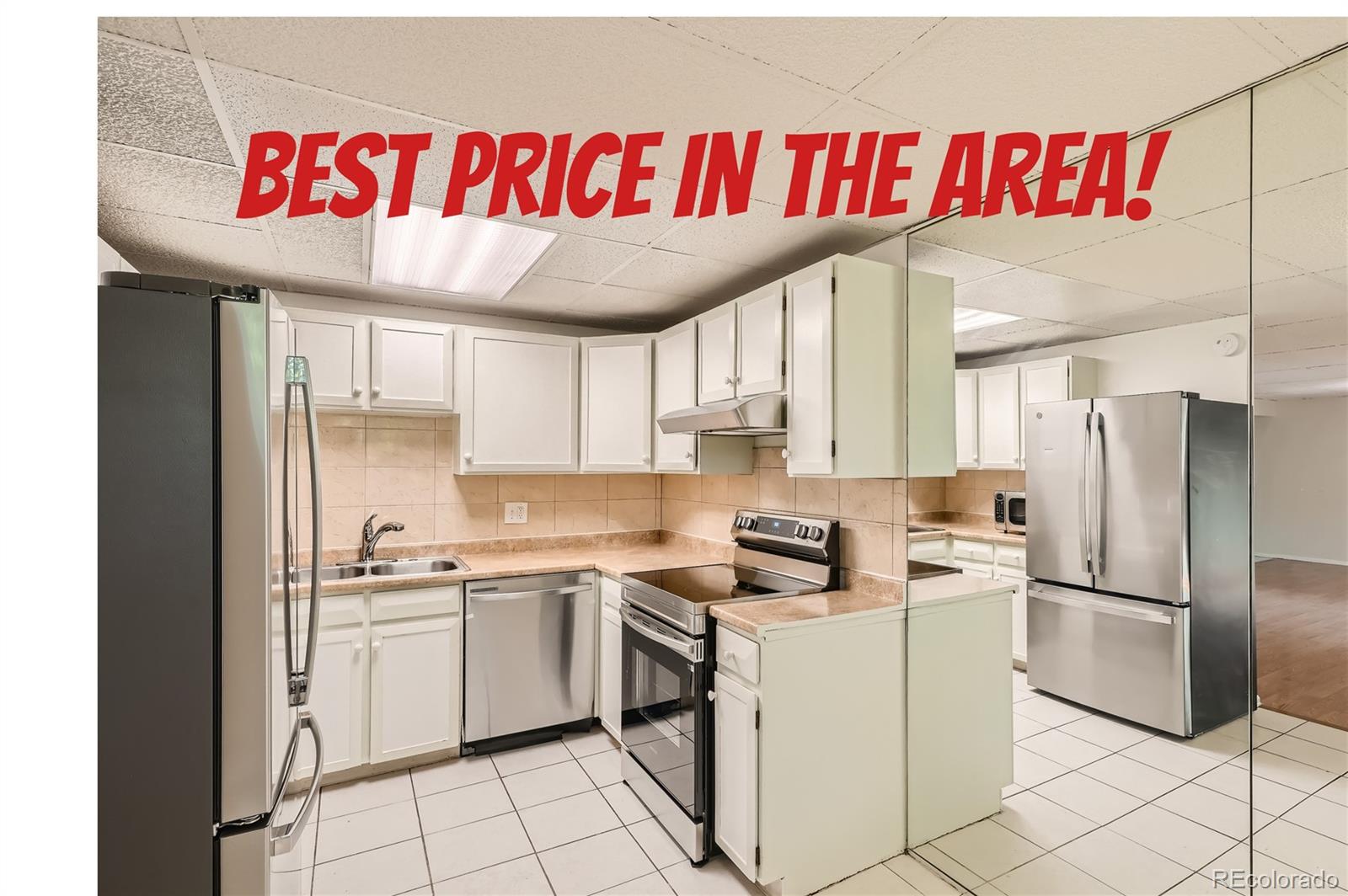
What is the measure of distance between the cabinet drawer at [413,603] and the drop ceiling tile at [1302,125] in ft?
10.2

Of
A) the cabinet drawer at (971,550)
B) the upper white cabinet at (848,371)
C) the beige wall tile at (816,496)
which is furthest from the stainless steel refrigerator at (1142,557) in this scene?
the beige wall tile at (816,496)

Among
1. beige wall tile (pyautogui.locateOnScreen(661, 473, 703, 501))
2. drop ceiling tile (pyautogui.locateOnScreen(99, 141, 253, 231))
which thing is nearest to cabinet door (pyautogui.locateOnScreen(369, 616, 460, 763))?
beige wall tile (pyautogui.locateOnScreen(661, 473, 703, 501))

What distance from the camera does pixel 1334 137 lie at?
1.29 meters

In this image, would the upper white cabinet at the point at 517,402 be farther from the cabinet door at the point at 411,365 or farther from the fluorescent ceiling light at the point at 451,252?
the fluorescent ceiling light at the point at 451,252

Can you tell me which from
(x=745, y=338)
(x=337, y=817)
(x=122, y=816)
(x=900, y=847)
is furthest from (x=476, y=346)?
(x=900, y=847)

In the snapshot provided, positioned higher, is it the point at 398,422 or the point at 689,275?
the point at 689,275

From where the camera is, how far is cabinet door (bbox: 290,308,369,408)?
9.37ft

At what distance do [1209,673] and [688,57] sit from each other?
6.33 feet

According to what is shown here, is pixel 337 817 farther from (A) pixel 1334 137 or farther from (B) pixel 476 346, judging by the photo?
(A) pixel 1334 137

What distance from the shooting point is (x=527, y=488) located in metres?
3.62

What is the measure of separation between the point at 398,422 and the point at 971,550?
2857 millimetres

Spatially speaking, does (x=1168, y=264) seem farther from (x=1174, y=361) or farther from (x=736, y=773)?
(x=736, y=773)

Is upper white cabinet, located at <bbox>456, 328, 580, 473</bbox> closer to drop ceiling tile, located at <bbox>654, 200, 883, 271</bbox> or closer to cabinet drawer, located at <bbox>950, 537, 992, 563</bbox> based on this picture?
drop ceiling tile, located at <bbox>654, 200, 883, 271</bbox>

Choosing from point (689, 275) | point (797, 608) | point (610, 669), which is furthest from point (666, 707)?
point (689, 275)
